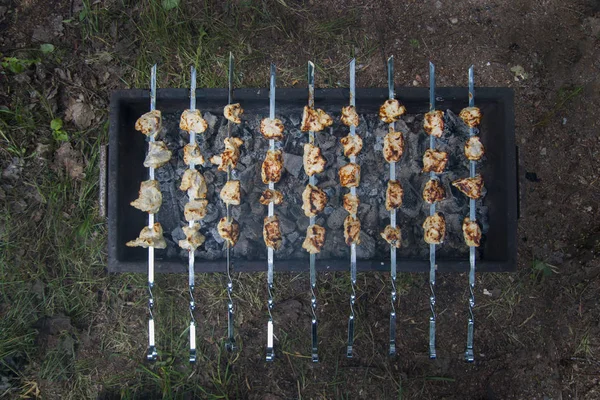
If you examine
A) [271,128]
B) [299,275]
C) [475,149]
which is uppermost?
[271,128]

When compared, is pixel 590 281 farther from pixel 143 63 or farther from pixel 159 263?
pixel 143 63

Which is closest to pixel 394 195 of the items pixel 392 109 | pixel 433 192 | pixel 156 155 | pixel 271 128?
pixel 433 192

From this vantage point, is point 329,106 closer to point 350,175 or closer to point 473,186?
point 350,175

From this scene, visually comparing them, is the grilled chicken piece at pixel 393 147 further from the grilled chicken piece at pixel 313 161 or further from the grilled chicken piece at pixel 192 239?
the grilled chicken piece at pixel 192 239

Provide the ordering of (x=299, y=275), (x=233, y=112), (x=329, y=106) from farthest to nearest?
1. (x=299, y=275)
2. (x=329, y=106)
3. (x=233, y=112)

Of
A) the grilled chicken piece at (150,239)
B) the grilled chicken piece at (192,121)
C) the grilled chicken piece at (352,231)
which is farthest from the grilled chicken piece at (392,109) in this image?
the grilled chicken piece at (150,239)

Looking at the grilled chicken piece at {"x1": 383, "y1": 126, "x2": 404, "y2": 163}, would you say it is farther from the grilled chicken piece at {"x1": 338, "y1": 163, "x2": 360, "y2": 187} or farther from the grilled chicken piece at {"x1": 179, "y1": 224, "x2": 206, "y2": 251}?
the grilled chicken piece at {"x1": 179, "y1": 224, "x2": 206, "y2": 251}
